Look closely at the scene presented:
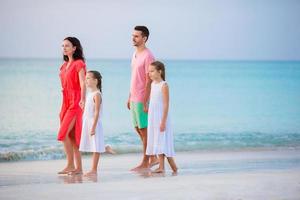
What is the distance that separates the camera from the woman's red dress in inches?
283

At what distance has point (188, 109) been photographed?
14.5 m

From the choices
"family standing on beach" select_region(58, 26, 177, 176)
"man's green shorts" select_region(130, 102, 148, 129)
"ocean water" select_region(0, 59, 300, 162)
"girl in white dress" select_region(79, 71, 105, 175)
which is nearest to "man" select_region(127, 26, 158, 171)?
"man's green shorts" select_region(130, 102, 148, 129)

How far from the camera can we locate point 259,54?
14.6m

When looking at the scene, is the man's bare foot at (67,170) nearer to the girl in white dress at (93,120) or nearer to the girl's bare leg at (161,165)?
the girl in white dress at (93,120)

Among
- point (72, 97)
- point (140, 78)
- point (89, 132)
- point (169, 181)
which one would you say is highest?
point (140, 78)

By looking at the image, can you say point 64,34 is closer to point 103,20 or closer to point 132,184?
point 103,20

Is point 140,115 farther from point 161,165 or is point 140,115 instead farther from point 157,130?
point 161,165

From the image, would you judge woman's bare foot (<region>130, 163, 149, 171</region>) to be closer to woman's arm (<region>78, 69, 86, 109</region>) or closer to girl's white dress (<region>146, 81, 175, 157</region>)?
girl's white dress (<region>146, 81, 175, 157</region>)

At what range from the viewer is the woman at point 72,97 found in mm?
7180

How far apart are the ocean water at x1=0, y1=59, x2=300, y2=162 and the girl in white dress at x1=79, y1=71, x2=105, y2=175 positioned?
2146mm

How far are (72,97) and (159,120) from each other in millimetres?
621

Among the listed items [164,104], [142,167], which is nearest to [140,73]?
[164,104]

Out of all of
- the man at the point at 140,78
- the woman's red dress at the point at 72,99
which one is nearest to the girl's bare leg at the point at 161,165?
the man at the point at 140,78

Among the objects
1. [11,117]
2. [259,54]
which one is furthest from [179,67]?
[11,117]
